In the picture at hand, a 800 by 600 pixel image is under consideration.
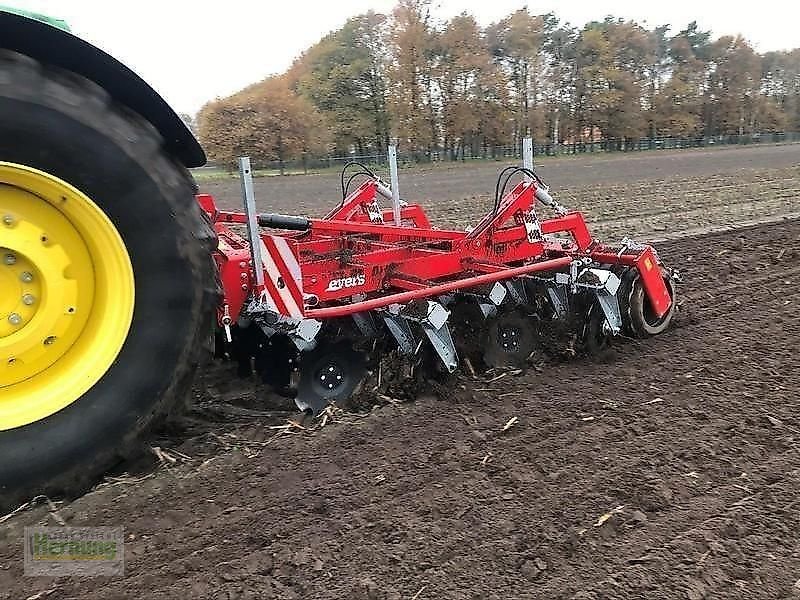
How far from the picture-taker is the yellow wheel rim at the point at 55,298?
7.53ft

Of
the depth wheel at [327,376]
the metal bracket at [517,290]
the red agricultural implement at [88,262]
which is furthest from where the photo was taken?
the metal bracket at [517,290]

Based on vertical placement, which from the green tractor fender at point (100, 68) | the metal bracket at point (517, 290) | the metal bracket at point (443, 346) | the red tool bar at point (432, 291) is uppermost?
the green tractor fender at point (100, 68)

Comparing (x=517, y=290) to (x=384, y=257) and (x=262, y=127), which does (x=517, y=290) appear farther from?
(x=262, y=127)

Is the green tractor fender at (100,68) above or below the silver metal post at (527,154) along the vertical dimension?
above

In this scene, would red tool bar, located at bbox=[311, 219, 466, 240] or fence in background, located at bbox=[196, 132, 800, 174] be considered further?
fence in background, located at bbox=[196, 132, 800, 174]

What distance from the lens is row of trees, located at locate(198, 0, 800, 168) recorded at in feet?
118

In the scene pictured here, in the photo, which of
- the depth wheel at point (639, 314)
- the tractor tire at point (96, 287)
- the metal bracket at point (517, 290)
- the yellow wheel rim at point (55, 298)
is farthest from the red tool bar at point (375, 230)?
the yellow wheel rim at point (55, 298)

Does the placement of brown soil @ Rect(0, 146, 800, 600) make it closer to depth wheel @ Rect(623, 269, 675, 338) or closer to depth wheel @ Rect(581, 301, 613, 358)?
depth wheel @ Rect(581, 301, 613, 358)

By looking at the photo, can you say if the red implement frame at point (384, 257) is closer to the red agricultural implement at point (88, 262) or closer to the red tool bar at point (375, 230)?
the red tool bar at point (375, 230)

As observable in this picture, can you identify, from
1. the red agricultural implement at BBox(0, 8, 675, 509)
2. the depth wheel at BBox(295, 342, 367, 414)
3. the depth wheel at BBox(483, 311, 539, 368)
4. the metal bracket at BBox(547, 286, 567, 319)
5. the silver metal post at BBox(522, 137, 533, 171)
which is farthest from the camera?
the silver metal post at BBox(522, 137, 533, 171)

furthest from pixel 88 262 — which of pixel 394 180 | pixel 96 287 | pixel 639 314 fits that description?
pixel 639 314

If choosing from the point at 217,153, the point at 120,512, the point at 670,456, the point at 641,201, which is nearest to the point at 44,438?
the point at 120,512

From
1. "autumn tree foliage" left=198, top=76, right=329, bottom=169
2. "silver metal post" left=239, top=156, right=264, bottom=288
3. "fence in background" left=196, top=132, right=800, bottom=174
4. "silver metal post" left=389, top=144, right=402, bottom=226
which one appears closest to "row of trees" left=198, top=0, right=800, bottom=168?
"autumn tree foliage" left=198, top=76, right=329, bottom=169

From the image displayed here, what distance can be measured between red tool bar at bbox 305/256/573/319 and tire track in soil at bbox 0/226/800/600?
533 millimetres
